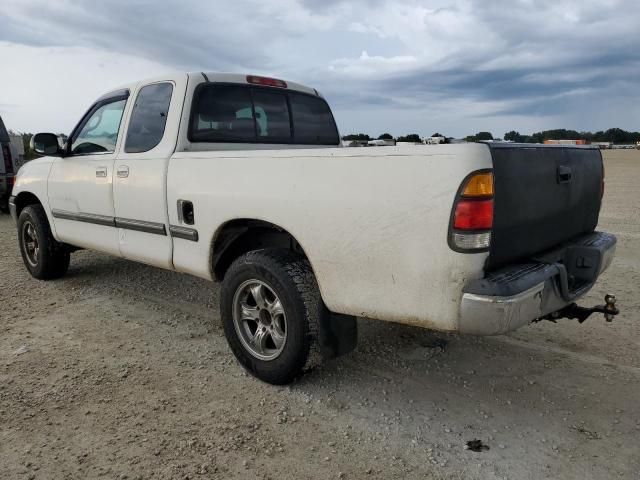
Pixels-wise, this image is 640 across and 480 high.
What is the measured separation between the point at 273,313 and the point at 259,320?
0.52 feet

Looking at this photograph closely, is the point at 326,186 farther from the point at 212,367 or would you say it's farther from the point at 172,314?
the point at 172,314

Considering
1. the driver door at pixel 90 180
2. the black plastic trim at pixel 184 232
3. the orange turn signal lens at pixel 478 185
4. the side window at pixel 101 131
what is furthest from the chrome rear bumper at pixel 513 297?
the side window at pixel 101 131

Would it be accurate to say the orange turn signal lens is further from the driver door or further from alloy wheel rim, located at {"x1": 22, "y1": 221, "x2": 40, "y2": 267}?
alloy wheel rim, located at {"x1": 22, "y1": 221, "x2": 40, "y2": 267}

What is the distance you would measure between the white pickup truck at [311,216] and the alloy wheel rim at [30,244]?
108 cm

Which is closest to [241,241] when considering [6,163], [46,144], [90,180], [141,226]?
[141,226]

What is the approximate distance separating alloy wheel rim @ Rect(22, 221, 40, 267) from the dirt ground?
1.14m

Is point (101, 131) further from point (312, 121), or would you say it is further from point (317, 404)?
point (317, 404)

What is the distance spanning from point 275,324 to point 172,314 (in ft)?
5.52

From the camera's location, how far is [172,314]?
4.57 m

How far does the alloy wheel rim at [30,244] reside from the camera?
559cm

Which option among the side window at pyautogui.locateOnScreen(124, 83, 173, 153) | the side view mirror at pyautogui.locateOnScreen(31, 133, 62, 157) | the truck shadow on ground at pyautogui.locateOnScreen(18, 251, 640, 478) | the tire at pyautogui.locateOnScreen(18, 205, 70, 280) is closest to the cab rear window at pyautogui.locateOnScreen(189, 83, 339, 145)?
the side window at pyautogui.locateOnScreen(124, 83, 173, 153)

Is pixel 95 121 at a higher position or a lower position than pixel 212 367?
higher

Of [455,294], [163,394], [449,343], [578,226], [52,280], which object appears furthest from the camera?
[52,280]

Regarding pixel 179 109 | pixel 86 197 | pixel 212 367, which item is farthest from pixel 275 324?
pixel 86 197
